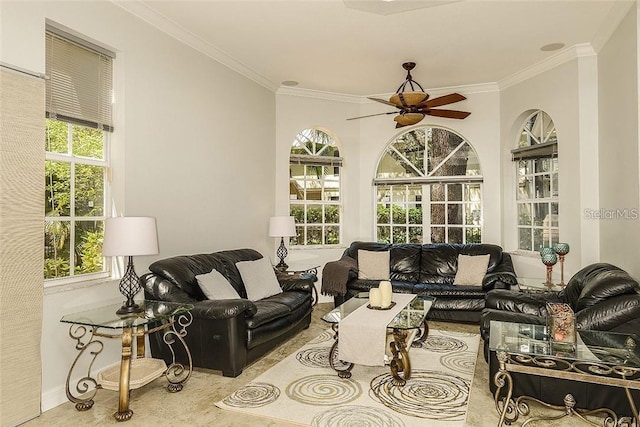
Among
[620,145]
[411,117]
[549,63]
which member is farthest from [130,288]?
[549,63]

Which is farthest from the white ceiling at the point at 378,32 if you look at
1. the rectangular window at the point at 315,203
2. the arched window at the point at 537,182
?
the rectangular window at the point at 315,203

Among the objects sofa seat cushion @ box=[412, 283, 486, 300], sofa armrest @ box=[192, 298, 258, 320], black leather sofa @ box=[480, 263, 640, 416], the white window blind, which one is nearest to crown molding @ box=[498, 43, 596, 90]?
black leather sofa @ box=[480, 263, 640, 416]

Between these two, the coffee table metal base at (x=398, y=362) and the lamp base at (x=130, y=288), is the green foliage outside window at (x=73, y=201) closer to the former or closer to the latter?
the lamp base at (x=130, y=288)

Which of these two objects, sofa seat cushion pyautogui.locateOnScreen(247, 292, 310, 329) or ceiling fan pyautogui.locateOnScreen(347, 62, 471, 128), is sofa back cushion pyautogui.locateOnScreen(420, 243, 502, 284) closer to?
ceiling fan pyautogui.locateOnScreen(347, 62, 471, 128)

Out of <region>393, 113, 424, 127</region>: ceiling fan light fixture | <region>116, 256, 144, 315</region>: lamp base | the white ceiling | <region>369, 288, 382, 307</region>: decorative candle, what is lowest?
<region>369, 288, 382, 307</region>: decorative candle

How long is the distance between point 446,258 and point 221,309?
344 cm

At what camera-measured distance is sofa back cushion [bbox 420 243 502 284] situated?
5.71m

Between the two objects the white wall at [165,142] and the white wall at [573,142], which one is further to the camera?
the white wall at [573,142]

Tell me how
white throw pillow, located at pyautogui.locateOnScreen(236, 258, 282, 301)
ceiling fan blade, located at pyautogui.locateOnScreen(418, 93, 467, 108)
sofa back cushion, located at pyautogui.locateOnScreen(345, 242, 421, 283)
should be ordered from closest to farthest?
white throw pillow, located at pyautogui.locateOnScreen(236, 258, 282, 301) < ceiling fan blade, located at pyautogui.locateOnScreen(418, 93, 467, 108) < sofa back cushion, located at pyautogui.locateOnScreen(345, 242, 421, 283)

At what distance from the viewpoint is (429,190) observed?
6609 mm

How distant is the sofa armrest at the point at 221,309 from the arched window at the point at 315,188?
2933mm

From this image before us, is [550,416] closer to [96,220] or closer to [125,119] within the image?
[96,220]

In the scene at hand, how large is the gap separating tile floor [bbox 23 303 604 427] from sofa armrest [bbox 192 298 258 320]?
1.66ft

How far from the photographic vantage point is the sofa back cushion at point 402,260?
5941mm
